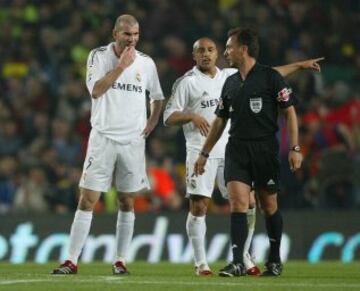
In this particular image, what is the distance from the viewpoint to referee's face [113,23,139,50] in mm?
11625

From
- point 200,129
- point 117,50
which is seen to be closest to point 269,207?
point 200,129

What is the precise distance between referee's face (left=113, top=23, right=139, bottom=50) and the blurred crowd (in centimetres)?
621

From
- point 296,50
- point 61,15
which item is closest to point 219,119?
point 296,50

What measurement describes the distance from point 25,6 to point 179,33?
3.11 m

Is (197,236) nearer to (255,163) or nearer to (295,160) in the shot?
(255,163)

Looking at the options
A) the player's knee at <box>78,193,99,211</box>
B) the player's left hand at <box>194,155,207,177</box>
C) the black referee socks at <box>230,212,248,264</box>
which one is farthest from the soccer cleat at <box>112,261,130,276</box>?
the black referee socks at <box>230,212,248,264</box>

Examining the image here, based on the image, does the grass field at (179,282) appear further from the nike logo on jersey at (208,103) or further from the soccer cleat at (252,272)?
the nike logo on jersey at (208,103)

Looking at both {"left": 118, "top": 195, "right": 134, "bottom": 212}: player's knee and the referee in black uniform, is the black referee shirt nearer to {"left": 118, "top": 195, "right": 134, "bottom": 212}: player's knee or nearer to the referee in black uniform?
the referee in black uniform

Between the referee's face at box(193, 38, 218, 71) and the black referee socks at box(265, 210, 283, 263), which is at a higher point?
the referee's face at box(193, 38, 218, 71)

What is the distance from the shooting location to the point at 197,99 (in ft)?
40.2

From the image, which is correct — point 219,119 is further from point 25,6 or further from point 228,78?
point 25,6

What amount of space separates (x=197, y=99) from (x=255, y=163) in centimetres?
136

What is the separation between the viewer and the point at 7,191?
18766mm

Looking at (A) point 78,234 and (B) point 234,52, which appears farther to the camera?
(A) point 78,234
